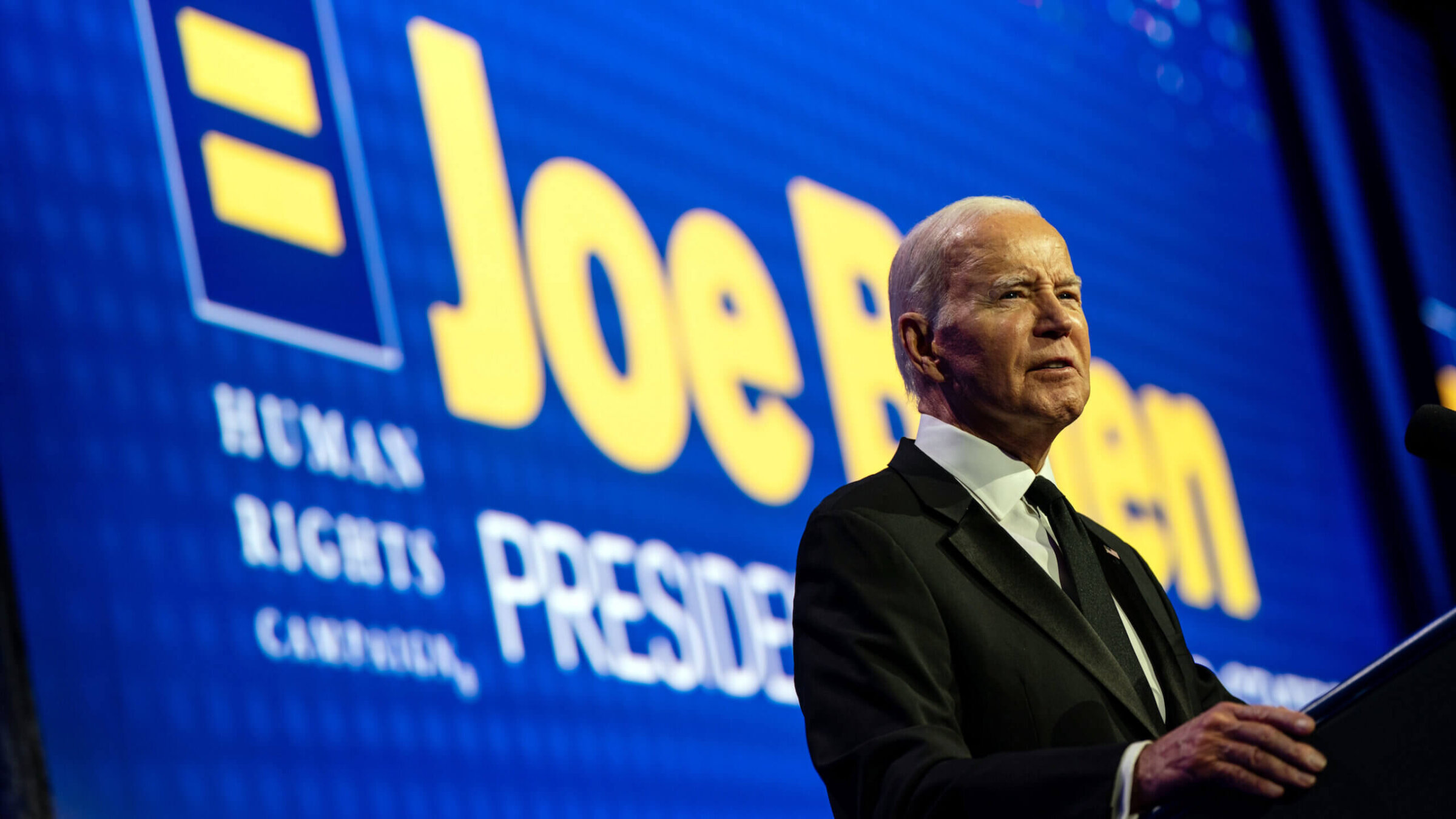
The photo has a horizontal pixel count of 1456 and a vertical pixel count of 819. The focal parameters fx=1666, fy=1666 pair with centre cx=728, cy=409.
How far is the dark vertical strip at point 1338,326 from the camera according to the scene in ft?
16.5

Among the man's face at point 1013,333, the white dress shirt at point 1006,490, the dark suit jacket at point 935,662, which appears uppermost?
the man's face at point 1013,333

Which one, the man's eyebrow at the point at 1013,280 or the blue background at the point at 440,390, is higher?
the blue background at the point at 440,390

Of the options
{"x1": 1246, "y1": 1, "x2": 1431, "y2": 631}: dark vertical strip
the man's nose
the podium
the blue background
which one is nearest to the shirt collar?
the man's nose

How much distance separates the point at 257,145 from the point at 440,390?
44cm

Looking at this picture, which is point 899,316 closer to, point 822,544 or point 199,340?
point 822,544

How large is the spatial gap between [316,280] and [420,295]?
7.6 inches

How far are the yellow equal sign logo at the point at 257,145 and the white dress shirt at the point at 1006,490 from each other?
1305 mm

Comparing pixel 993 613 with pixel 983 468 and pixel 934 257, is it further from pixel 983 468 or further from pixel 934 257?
pixel 934 257

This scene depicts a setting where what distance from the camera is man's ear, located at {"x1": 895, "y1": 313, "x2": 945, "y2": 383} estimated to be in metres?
1.44

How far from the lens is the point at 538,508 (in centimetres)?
261

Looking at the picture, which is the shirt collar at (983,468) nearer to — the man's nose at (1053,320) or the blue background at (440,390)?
the man's nose at (1053,320)

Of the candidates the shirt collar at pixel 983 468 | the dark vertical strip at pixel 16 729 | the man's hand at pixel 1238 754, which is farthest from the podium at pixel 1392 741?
the dark vertical strip at pixel 16 729

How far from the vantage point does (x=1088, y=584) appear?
136cm

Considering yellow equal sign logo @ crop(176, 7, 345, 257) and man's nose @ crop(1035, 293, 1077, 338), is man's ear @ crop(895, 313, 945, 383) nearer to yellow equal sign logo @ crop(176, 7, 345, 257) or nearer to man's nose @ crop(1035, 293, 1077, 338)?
man's nose @ crop(1035, 293, 1077, 338)
